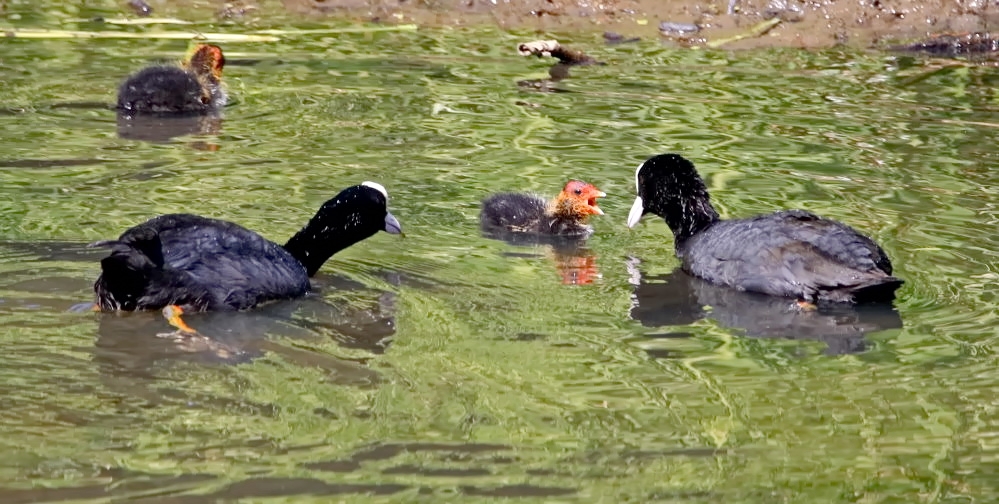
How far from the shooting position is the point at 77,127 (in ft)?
32.2

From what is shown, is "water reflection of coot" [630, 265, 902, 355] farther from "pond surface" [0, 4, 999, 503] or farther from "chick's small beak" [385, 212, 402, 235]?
"chick's small beak" [385, 212, 402, 235]

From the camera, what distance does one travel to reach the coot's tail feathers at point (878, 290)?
6.71 meters

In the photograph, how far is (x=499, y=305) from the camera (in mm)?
6645

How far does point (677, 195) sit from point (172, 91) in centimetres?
383

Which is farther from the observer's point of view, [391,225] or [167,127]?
[167,127]

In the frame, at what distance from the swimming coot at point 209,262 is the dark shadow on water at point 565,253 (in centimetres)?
91

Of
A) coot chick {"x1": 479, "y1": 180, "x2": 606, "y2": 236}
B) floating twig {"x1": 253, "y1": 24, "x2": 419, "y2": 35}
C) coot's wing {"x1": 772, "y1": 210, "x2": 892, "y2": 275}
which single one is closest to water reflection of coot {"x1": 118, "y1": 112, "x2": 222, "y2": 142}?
floating twig {"x1": 253, "y1": 24, "x2": 419, "y2": 35}

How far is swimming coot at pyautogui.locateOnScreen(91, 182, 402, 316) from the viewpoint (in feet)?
20.5

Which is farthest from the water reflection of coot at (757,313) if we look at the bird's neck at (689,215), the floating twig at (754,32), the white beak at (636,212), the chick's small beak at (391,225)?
the floating twig at (754,32)

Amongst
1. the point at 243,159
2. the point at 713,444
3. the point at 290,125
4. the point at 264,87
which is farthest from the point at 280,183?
A: the point at 713,444

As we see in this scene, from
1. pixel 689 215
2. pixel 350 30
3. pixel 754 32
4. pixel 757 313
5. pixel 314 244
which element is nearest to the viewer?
pixel 757 313

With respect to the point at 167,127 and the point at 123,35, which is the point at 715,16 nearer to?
the point at 123,35

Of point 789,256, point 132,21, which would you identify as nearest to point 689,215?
point 789,256

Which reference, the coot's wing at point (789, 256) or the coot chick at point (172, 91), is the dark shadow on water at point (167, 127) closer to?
the coot chick at point (172, 91)
